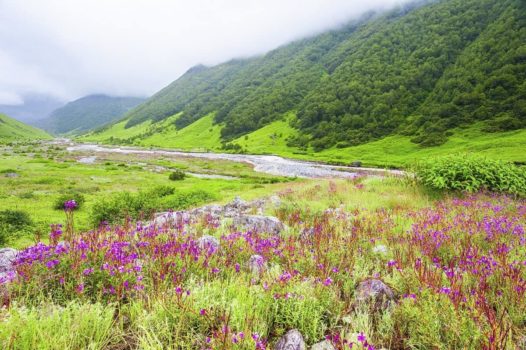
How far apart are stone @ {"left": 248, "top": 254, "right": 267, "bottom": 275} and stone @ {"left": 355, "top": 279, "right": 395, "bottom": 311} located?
140cm

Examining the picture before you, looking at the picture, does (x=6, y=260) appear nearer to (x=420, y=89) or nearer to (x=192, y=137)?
(x=420, y=89)

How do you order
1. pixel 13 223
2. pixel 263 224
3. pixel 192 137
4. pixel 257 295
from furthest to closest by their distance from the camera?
pixel 192 137 → pixel 13 223 → pixel 263 224 → pixel 257 295

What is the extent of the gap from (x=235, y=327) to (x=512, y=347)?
249 cm

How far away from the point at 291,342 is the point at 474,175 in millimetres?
13594

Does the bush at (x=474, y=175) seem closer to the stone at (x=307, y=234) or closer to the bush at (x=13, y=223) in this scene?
the stone at (x=307, y=234)

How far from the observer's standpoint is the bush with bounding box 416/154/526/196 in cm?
1231

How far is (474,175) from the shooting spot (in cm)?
1288

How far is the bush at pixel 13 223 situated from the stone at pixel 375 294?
42.6 feet

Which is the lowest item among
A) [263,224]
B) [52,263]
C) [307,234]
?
[263,224]

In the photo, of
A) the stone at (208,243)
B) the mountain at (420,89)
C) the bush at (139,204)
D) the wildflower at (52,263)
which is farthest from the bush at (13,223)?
the mountain at (420,89)

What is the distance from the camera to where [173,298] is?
3.15 m

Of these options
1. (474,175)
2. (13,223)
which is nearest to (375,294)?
(474,175)

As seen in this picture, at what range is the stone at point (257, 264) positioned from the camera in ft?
14.6

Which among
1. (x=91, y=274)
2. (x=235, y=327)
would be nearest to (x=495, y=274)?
(x=235, y=327)
